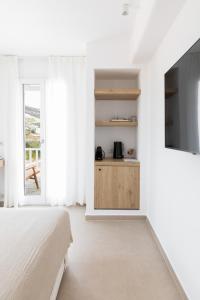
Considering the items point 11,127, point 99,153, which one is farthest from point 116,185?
point 11,127

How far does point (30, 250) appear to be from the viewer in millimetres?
1374

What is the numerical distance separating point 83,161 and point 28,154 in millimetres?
1036

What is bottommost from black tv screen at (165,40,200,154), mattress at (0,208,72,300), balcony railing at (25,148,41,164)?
mattress at (0,208,72,300)

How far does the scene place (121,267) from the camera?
2254mm

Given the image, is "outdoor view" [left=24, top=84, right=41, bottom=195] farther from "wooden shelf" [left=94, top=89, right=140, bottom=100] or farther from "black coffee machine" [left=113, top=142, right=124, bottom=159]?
"black coffee machine" [left=113, top=142, right=124, bottom=159]

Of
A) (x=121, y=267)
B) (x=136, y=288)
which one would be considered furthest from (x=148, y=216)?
(x=136, y=288)

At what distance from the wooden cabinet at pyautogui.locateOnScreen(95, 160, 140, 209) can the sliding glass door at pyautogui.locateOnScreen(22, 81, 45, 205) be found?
4.00 ft

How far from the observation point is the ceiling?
8.24ft

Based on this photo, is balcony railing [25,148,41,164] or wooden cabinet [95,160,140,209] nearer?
wooden cabinet [95,160,140,209]

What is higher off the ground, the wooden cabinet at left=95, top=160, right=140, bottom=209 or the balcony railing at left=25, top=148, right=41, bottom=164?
the balcony railing at left=25, top=148, right=41, bottom=164

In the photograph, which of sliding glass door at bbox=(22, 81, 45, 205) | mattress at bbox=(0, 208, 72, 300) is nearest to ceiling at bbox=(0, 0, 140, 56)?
sliding glass door at bbox=(22, 81, 45, 205)

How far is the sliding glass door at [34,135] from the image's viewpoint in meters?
4.13

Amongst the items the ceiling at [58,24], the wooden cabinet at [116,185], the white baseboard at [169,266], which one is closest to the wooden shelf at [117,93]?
the ceiling at [58,24]

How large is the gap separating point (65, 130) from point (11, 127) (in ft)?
3.09
